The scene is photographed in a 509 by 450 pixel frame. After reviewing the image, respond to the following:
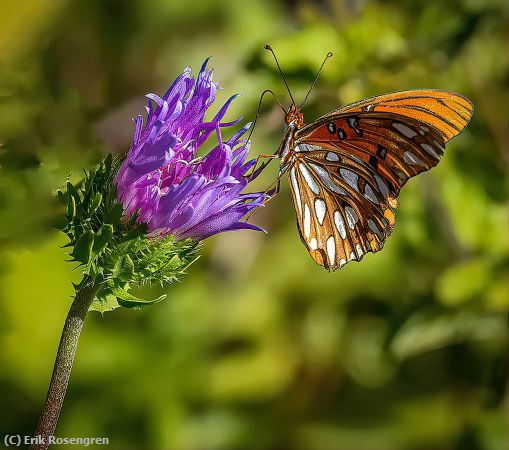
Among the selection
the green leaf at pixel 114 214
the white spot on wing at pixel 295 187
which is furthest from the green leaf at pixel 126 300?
the white spot on wing at pixel 295 187

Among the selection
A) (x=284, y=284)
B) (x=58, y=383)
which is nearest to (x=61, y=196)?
(x=58, y=383)

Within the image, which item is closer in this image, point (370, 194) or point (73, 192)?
point (73, 192)

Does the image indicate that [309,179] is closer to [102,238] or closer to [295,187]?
[295,187]

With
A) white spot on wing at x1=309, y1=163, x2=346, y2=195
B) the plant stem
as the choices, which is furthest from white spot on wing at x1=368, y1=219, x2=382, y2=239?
the plant stem

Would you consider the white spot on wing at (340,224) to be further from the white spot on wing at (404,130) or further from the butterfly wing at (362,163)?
the white spot on wing at (404,130)

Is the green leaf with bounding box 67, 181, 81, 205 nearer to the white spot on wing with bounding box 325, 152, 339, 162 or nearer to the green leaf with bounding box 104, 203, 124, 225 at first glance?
the green leaf with bounding box 104, 203, 124, 225

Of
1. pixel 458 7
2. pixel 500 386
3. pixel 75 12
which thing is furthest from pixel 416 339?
pixel 75 12
